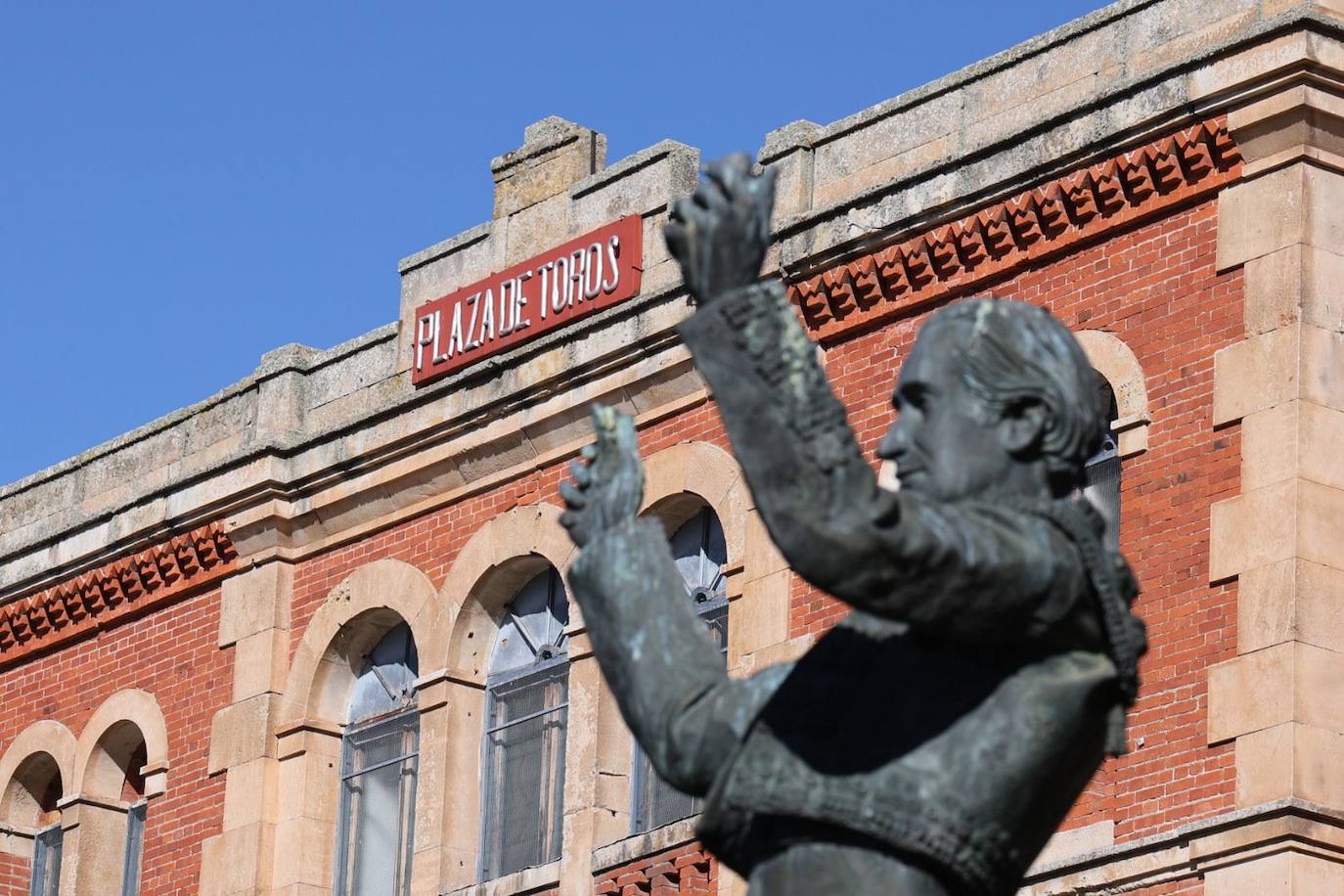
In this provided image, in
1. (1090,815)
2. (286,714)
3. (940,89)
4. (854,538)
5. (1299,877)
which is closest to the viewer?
(854,538)

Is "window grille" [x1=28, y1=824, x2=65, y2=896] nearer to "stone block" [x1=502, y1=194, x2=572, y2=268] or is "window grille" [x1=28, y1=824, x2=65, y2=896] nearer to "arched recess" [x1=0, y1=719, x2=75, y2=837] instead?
"arched recess" [x1=0, y1=719, x2=75, y2=837]

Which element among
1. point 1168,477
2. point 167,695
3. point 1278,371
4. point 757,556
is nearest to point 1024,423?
point 1278,371

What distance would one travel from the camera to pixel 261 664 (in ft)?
79.9

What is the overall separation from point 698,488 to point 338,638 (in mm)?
3691

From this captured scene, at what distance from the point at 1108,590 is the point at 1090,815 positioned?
42.8 feet

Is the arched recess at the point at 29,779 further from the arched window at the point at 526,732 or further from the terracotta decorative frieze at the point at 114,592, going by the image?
the arched window at the point at 526,732

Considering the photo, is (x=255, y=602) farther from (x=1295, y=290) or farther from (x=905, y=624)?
(x=905, y=624)

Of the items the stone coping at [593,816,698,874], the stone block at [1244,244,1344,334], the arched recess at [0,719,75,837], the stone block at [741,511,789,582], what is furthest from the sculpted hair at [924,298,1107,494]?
the arched recess at [0,719,75,837]

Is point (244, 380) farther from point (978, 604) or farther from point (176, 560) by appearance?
point (978, 604)

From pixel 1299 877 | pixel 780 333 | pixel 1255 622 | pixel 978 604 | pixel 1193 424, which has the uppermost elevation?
pixel 1193 424

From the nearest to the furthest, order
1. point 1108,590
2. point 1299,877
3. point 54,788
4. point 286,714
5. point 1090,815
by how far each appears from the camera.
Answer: point 1108,590
point 1299,877
point 1090,815
point 286,714
point 54,788

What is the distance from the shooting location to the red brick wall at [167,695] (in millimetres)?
24703

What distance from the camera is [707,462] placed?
21.5 m

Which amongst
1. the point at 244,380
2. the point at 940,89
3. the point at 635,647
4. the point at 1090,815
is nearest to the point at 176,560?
the point at 244,380
